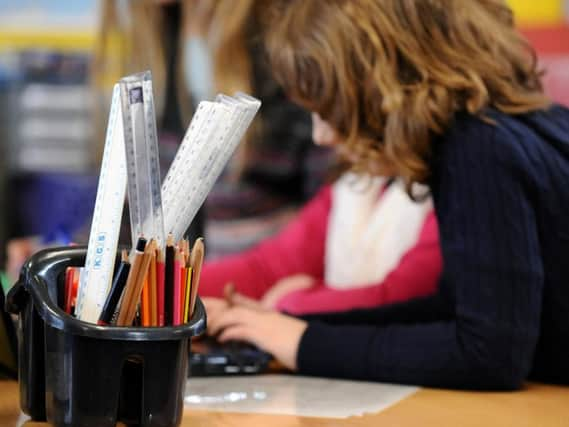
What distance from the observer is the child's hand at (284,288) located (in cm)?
119

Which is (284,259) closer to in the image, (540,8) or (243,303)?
(243,303)

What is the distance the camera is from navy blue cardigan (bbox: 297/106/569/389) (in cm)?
84

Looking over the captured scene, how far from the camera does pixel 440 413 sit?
30.5 inches

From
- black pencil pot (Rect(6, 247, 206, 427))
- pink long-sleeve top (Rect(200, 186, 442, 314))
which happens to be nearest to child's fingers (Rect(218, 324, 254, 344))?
pink long-sleeve top (Rect(200, 186, 442, 314))

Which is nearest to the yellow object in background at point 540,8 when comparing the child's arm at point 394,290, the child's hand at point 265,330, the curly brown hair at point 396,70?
the child's arm at point 394,290

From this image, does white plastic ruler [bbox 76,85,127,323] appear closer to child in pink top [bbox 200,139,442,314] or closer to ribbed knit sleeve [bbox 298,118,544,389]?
ribbed knit sleeve [bbox 298,118,544,389]

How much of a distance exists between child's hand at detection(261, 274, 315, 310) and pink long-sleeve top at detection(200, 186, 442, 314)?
12mm

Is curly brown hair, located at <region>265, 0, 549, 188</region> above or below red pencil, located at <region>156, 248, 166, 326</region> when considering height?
above

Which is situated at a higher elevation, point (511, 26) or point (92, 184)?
point (511, 26)

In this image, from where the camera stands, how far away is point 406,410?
78 cm

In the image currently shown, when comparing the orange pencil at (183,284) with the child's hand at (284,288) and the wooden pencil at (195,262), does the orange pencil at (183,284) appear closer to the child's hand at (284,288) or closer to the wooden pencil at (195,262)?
the wooden pencil at (195,262)

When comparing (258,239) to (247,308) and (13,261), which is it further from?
(247,308)

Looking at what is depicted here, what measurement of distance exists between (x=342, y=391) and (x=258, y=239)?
103 centimetres

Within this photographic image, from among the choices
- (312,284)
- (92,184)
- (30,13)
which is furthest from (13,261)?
(30,13)
